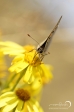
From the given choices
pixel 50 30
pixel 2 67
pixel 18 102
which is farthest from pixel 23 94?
pixel 50 30

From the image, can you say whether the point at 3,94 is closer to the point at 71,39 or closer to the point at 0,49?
the point at 0,49

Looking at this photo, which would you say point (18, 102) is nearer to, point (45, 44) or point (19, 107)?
point (19, 107)

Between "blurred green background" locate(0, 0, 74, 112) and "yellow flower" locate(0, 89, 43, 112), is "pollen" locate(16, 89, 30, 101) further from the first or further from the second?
"blurred green background" locate(0, 0, 74, 112)

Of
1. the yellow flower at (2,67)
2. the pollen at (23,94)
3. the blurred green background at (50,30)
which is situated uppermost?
the blurred green background at (50,30)

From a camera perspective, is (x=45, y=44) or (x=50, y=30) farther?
(x=50, y=30)

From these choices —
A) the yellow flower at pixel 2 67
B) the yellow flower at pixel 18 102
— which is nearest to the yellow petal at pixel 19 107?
the yellow flower at pixel 18 102

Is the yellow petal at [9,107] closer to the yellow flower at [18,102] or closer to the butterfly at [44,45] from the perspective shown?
the yellow flower at [18,102]
